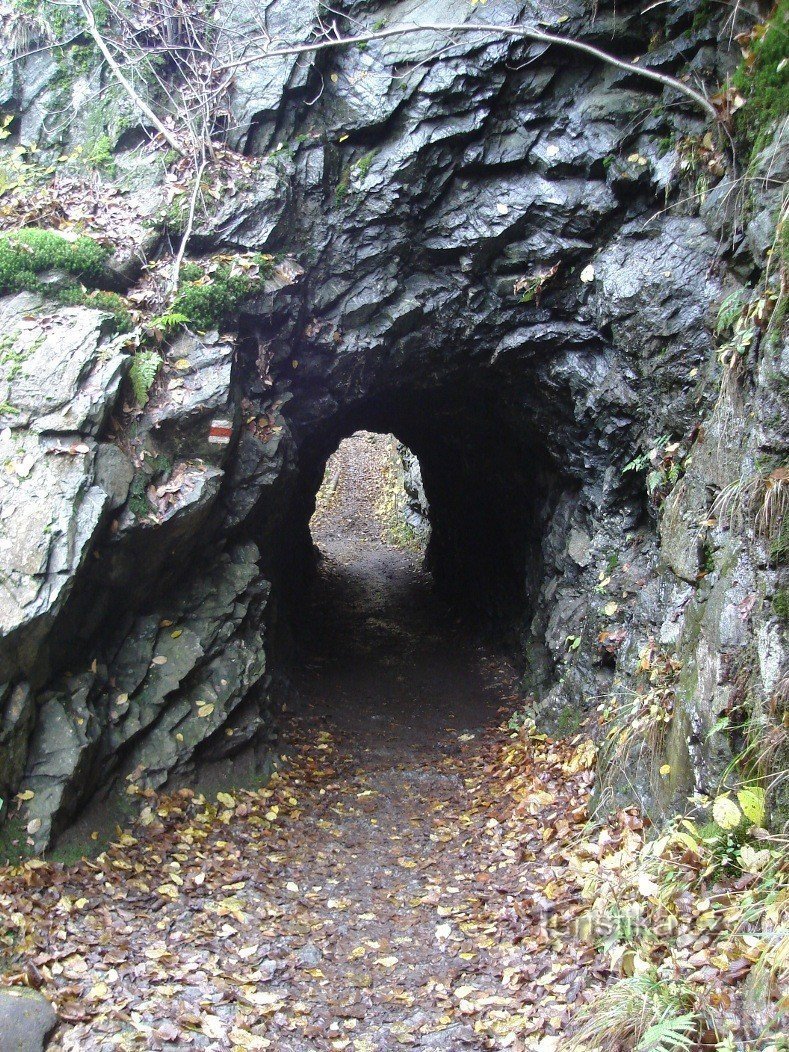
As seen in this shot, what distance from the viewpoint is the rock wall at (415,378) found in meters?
5.18

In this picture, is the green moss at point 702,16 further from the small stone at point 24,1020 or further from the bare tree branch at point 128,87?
the small stone at point 24,1020

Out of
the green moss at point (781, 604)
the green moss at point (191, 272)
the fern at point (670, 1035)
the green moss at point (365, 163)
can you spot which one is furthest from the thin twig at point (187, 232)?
the fern at point (670, 1035)

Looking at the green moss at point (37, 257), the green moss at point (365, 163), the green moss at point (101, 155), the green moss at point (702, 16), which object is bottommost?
the green moss at point (37, 257)

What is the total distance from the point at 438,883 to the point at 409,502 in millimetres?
18113

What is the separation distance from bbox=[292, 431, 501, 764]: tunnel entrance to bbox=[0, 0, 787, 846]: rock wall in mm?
1598

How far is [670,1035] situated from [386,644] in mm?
9936

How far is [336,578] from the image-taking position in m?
17.0

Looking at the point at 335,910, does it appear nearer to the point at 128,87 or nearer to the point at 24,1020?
the point at 24,1020

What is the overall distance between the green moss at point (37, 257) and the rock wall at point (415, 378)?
0.24 m

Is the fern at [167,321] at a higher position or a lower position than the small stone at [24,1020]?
higher

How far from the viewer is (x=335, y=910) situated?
5.33 m

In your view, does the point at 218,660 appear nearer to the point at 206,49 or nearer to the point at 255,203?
the point at 255,203

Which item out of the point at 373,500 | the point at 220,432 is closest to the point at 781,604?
the point at 220,432

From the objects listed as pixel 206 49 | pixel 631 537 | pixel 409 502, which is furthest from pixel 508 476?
pixel 409 502
